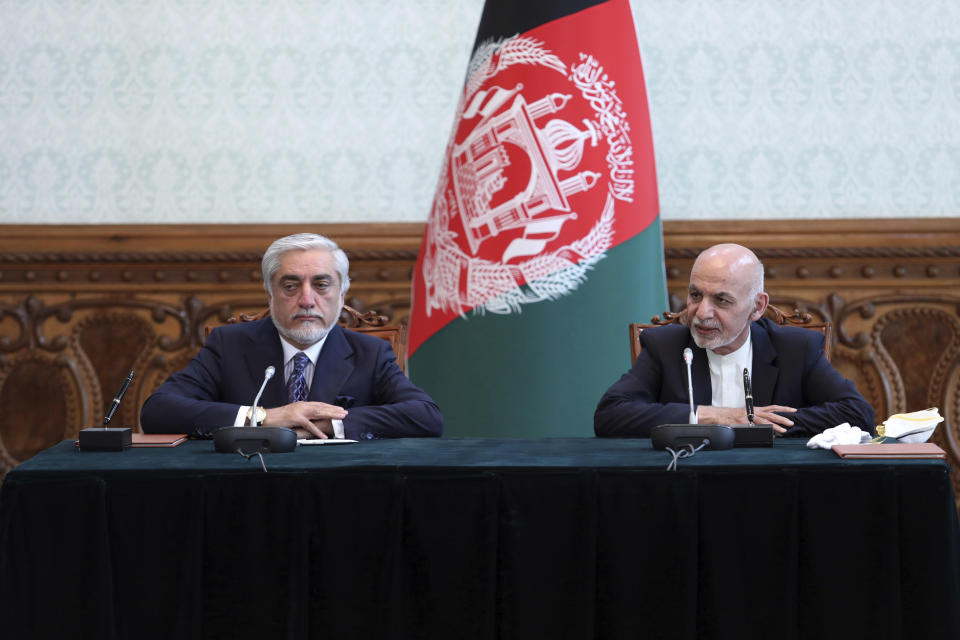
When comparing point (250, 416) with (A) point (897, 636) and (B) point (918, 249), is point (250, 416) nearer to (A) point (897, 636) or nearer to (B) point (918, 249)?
(A) point (897, 636)

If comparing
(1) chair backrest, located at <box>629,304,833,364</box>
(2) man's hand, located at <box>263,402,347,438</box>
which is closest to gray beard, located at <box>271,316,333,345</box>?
(2) man's hand, located at <box>263,402,347,438</box>

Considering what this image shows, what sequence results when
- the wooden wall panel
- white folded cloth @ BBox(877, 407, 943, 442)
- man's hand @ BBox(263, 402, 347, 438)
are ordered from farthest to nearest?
the wooden wall panel → man's hand @ BBox(263, 402, 347, 438) → white folded cloth @ BBox(877, 407, 943, 442)

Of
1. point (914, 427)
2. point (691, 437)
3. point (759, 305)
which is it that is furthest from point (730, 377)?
point (691, 437)

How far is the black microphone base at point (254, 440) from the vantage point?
2.03m

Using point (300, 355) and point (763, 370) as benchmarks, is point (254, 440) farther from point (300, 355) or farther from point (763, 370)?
point (763, 370)

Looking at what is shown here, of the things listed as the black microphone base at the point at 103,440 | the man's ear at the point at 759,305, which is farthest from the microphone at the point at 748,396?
the black microphone base at the point at 103,440

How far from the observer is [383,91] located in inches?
174

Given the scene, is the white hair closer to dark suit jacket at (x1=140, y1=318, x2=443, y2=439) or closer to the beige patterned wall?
dark suit jacket at (x1=140, y1=318, x2=443, y2=439)

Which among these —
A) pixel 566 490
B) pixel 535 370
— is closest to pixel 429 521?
pixel 566 490

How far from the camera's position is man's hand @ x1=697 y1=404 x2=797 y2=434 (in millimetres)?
2431

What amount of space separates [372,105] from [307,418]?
236 cm

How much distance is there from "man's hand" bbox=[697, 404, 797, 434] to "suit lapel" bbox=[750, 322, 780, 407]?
17cm

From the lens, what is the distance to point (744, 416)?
8.05ft

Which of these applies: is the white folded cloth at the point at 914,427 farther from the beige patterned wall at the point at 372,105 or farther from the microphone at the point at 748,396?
the beige patterned wall at the point at 372,105
